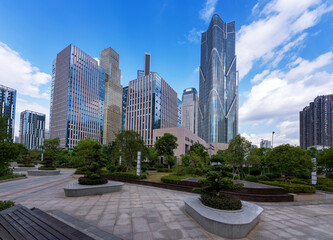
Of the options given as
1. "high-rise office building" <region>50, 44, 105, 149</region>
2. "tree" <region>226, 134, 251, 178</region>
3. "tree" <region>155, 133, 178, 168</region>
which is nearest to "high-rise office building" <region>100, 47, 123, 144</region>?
"high-rise office building" <region>50, 44, 105, 149</region>

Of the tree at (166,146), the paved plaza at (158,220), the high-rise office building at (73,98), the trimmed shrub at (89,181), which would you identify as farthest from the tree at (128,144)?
the high-rise office building at (73,98)

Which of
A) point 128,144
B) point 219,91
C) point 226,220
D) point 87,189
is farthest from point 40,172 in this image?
point 219,91

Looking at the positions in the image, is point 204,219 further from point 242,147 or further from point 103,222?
point 242,147

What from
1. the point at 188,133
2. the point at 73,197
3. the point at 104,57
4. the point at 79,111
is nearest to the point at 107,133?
the point at 79,111

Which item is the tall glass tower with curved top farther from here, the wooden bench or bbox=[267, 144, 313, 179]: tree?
the wooden bench

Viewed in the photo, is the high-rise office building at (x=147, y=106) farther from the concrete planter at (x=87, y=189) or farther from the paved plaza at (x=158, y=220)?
the paved plaza at (x=158, y=220)

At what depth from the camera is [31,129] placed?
576 ft

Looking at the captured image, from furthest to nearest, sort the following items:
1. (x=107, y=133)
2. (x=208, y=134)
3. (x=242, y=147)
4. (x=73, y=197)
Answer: (x=107, y=133), (x=208, y=134), (x=242, y=147), (x=73, y=197)

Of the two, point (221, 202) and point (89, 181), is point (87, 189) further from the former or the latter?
point (221, 202)

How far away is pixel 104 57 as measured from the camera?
17012 cm

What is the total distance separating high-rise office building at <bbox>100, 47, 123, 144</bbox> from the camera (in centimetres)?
14650

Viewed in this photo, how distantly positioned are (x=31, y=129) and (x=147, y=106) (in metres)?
164

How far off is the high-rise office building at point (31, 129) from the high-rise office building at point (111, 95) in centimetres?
8397

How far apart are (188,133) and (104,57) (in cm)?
15219
